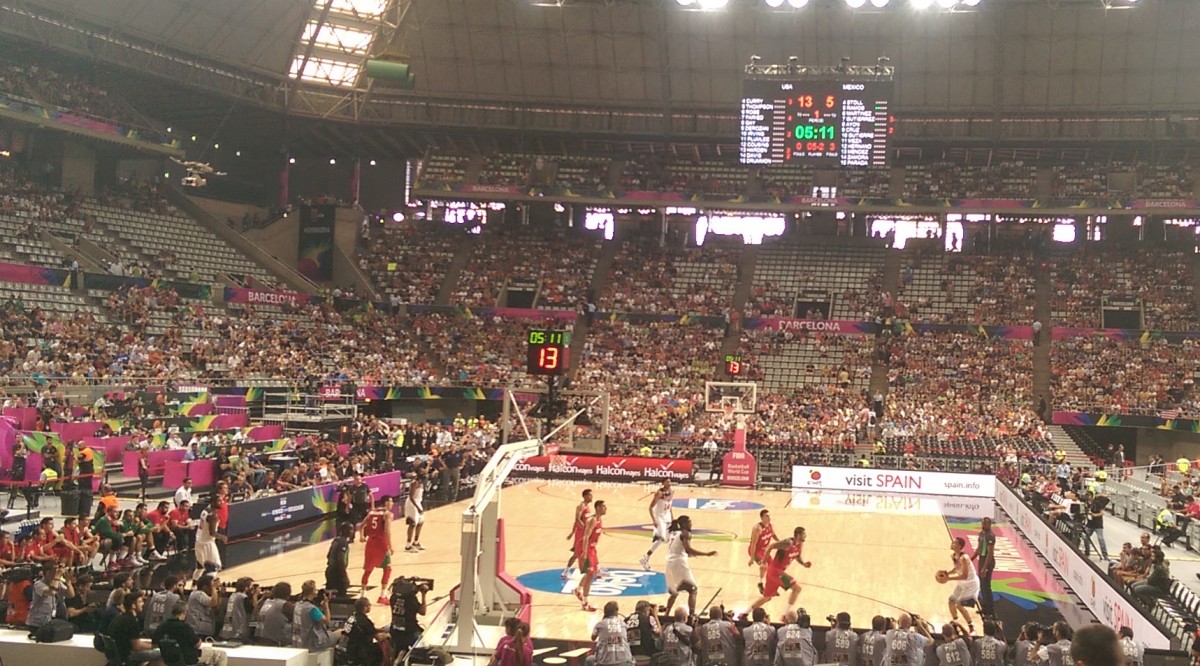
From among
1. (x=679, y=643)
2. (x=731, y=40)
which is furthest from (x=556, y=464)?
(x=679, y=643)

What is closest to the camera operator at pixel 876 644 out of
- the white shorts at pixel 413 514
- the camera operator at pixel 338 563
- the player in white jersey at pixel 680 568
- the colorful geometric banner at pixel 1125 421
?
the player in white jersey at pixel 680 568

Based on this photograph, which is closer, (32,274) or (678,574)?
(678,574)

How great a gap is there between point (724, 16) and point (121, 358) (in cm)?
2939

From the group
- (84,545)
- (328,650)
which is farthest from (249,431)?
(328,650)

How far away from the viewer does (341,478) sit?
29.0 meters

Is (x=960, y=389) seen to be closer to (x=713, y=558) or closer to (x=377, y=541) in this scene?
(x=713, y=558)

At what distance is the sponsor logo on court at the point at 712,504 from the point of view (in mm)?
32531

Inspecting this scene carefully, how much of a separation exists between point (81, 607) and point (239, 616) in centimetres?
255

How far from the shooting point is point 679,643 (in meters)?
12.9

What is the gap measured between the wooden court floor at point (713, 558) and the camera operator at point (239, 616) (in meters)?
3.80

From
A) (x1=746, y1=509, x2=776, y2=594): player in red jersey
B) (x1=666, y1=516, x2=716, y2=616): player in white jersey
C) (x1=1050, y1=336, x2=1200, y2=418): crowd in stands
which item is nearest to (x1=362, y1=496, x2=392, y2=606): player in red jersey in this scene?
(x1=666, y1=516, x2=716, y2=616): player in white jersey

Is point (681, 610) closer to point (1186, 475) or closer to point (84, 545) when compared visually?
point (84, 545)

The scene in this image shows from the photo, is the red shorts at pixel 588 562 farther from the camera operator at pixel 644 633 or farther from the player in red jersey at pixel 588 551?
the camera operator at pixel 644 633

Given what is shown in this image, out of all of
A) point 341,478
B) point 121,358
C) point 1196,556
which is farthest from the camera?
point 121,358
